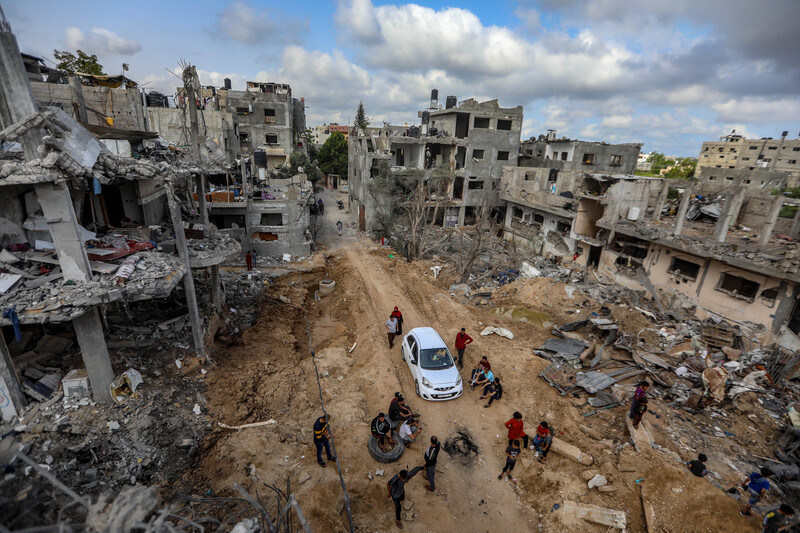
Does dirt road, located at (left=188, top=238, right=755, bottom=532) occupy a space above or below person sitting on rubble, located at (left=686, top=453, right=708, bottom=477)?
below

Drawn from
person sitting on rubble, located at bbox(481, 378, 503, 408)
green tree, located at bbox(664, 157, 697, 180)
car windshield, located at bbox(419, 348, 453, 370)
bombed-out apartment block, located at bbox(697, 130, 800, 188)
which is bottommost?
person sitting on rubble, located at bbox(481, 378, 503, 408)

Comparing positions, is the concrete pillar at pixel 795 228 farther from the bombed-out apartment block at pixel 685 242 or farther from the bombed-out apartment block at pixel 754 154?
the bombed-out apartment block at pixel 754 154

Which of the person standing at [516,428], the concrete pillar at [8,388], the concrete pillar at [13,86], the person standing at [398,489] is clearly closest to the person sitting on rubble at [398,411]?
the person standing at [398,489]

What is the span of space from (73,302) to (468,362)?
487 inches

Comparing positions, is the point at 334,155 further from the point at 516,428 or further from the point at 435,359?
the point at 516,428

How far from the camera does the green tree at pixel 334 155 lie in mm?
57906

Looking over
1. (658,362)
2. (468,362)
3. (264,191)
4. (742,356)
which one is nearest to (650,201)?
(742,356)

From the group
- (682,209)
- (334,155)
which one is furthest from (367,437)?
(334,155)

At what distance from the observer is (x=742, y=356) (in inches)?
549

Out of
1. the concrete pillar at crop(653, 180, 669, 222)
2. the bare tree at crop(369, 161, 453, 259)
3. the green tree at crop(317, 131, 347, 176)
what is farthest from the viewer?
the green tree at crop(317, 131, 347, 176)

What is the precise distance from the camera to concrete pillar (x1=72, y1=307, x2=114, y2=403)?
9.36 meters

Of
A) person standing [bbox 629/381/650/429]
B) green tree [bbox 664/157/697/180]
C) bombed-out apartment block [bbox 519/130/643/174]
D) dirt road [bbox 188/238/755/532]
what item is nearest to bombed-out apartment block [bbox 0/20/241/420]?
dirt road [bbox 188/238/755/532]

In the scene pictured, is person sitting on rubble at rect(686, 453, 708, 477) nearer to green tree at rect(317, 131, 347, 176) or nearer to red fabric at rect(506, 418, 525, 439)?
red fabric at rect(506, 418, 525, 439)

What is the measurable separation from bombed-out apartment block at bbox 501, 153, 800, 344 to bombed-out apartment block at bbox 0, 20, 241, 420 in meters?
22.5
